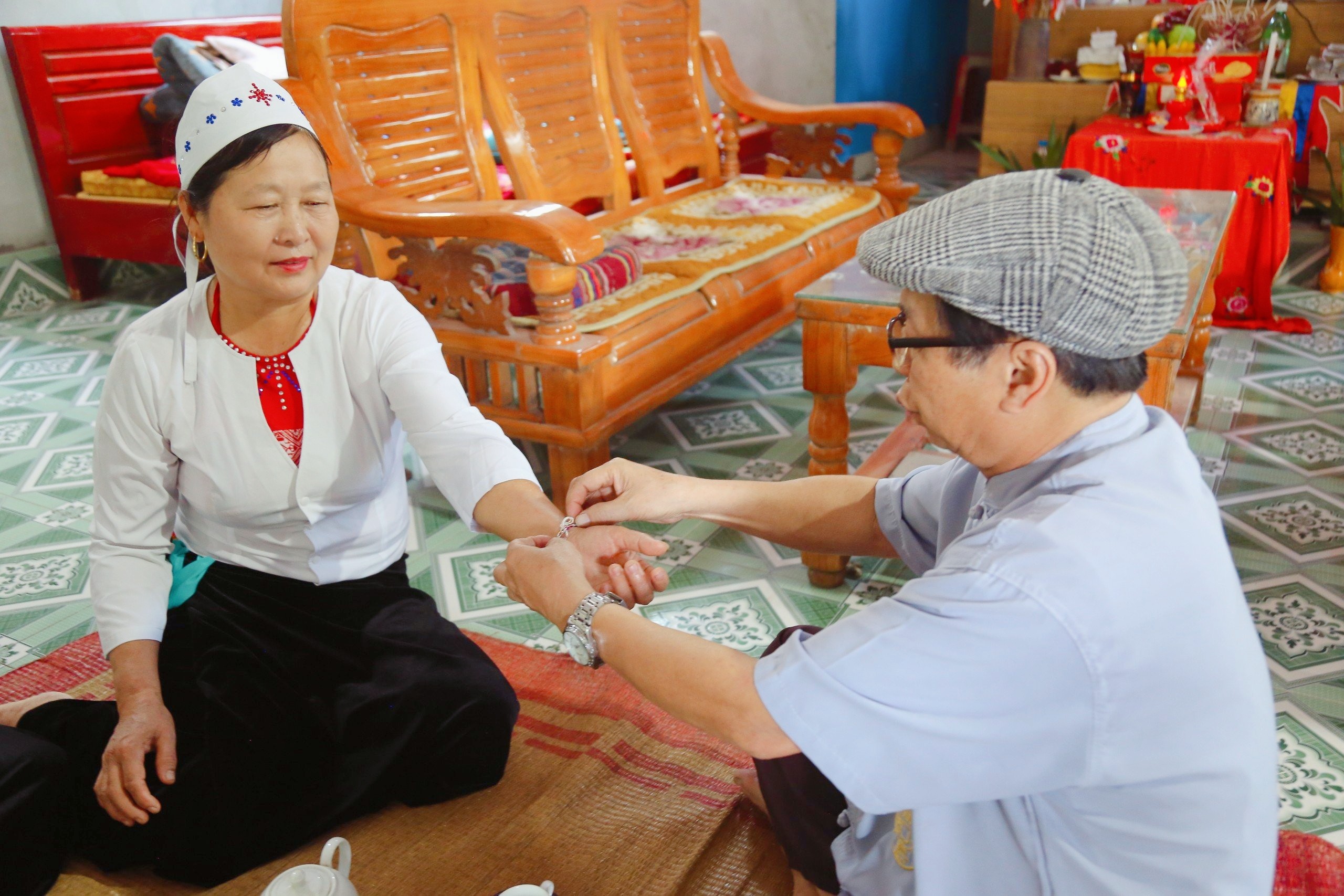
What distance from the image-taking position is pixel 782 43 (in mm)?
7098

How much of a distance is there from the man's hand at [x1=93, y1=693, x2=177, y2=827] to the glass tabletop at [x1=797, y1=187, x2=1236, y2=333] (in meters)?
1.36

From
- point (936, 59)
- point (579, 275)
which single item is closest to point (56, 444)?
point (579, 275)


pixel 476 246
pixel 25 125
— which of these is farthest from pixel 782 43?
pixel 476 246

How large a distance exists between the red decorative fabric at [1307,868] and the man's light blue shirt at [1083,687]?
620mm

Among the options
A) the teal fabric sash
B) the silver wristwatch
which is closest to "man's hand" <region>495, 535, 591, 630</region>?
the silver wristwatch

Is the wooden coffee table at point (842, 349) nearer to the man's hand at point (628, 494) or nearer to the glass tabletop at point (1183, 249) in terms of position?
the glass tabletop at point (1183, 249)

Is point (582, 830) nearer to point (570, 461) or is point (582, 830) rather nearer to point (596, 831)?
point (596, 831)

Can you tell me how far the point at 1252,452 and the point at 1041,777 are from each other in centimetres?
261

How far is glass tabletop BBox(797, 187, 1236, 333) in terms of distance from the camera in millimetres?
2396

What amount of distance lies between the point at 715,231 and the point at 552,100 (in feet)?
2.34

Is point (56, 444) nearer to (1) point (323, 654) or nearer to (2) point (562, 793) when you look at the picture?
(1) point (323, 654)

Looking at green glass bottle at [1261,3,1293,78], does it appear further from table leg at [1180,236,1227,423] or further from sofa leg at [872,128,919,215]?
table leg at [1180,236,1227,423]

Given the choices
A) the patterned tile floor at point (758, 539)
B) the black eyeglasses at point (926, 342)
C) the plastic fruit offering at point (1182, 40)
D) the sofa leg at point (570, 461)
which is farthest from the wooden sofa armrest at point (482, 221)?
the plastic fruit offering at point (1182, 40)

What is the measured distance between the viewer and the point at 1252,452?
10.1ft
